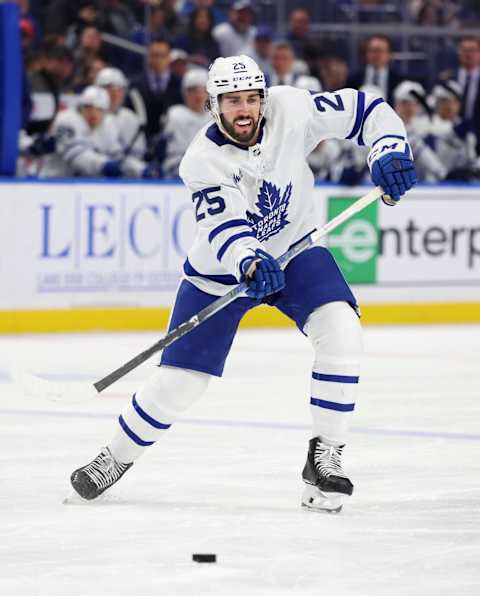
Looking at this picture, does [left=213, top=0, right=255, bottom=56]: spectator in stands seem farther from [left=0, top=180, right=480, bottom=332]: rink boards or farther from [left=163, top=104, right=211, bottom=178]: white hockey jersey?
[left=0, top=180, right=480, bottom=332]: rink boards

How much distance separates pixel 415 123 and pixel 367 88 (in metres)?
0.47

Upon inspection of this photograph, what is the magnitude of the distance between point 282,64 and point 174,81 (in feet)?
2.66

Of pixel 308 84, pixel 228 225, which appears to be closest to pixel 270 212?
pixel 228 225

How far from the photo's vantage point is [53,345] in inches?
342

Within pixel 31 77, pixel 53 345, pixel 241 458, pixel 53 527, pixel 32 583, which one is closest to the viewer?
pixel 32 583

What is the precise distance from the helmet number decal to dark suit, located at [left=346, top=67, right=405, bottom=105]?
667 centimetres

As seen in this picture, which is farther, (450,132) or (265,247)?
Result: (450,132)

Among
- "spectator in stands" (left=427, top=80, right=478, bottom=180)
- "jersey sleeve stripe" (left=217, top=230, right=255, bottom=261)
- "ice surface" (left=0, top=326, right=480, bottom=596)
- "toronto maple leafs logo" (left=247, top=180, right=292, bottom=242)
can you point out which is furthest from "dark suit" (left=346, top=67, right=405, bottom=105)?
"jersey sleeve stripe" (left=217, top=230, right=255, bottom=261)

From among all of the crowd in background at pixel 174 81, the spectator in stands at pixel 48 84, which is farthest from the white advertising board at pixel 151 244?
the spectator in stands at pixel 48 84

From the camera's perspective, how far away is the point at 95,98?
9.62 meters

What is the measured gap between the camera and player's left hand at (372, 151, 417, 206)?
4258mm

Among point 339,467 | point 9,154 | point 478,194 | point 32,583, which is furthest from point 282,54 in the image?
point 32,583

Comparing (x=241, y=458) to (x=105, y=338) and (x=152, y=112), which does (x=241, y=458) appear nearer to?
(x=105, y=338)

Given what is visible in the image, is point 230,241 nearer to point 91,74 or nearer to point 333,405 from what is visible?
point 333,405
